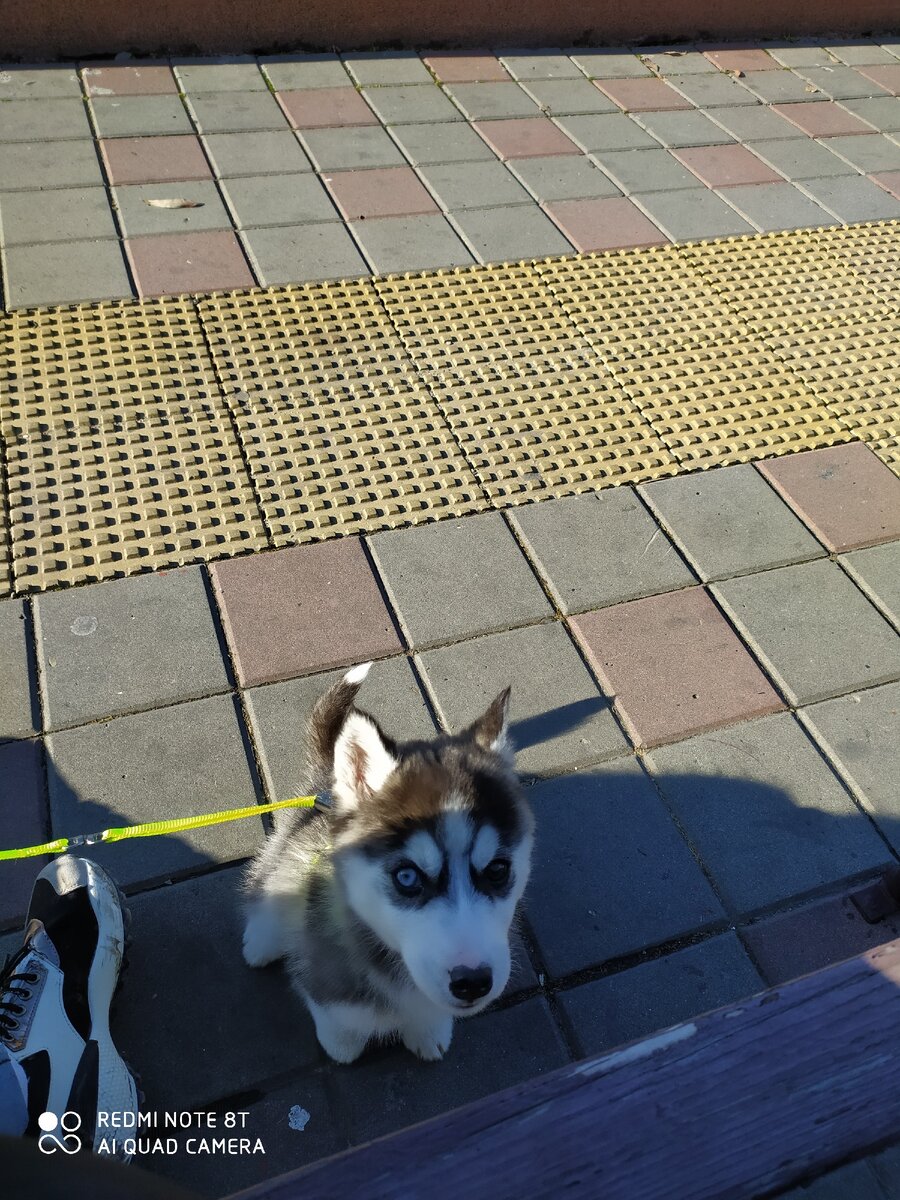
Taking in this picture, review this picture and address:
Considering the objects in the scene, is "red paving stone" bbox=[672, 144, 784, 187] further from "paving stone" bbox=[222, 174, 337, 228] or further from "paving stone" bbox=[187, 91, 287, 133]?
"paving stone" bbox=[187, 91, 287, 133]

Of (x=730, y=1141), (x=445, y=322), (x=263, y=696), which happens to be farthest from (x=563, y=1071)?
(x=445, y=322)

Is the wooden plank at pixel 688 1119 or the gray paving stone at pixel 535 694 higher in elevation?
→ the wooden plank at pixel 688 1119

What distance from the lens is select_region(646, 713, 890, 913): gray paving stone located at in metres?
3.13

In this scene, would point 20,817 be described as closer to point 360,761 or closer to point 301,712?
point 301,712

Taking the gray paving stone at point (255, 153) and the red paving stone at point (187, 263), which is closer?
the red paving stone at point (187, 263)

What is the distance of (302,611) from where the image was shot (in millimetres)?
3758

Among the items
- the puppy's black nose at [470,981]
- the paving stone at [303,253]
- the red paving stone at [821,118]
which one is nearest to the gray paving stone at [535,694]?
the puppy's black nose at [470,981]

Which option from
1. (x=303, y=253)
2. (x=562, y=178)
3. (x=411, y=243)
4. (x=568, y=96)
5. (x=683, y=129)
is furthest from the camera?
(x=568, y=96)

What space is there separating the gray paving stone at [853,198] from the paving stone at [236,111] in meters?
3.79

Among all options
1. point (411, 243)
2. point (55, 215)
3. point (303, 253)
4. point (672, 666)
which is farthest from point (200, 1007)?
point (55, 215)

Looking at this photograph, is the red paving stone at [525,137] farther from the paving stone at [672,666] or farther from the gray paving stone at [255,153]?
the paving stone at [672,666]

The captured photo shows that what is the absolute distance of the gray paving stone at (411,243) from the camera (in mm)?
5672

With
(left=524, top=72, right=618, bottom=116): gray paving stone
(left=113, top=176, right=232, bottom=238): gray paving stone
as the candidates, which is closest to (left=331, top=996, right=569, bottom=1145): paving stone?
(left=113, top=176, right=232, bottom=238): gray paving stone

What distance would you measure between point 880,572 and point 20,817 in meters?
3.52
